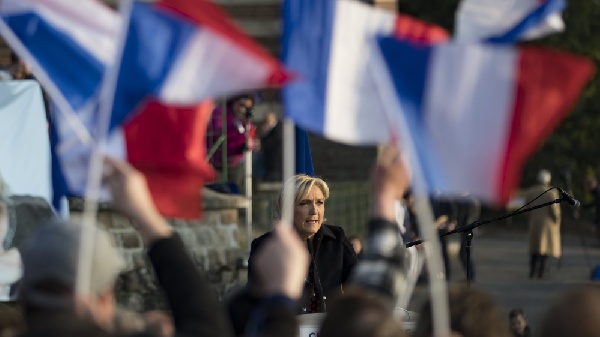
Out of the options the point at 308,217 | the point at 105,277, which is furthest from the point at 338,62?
the point at 308,217

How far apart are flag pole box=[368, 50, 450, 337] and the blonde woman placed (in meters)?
2.00

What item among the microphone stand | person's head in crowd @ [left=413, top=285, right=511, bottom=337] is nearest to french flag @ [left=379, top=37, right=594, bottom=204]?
person's head in crowd @ [left=413, top=285, right=511, bottom=337]

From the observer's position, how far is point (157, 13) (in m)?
5.05

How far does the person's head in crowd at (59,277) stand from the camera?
13.0ft

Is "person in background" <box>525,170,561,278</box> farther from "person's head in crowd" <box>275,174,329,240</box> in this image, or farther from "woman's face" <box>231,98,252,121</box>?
"person's head in crowd" <box>275,174,329,240</box>

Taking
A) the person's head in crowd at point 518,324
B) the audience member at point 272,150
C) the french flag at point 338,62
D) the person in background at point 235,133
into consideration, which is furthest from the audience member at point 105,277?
the audience member at point 272,150

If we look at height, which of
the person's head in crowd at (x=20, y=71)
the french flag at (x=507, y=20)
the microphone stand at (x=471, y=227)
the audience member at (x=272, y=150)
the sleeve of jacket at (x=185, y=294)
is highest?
the person's head in crowd at (x=20, y=71)

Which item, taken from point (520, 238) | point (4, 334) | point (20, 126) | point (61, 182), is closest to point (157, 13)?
point (4, 334)

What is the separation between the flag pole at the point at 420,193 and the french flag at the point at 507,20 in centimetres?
32

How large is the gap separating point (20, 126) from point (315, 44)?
4.65 meters

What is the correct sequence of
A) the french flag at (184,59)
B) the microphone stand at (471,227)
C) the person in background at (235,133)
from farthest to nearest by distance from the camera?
the person in background at (235,133), the microphone stand at (471,227), the french flag at (184,59)

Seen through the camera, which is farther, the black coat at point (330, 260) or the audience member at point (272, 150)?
the audience member at point (272, 150)

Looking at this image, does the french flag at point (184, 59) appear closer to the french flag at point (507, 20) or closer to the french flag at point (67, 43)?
the french flag at point (67, 43)

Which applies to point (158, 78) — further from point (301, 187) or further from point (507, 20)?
point (301, 187)
